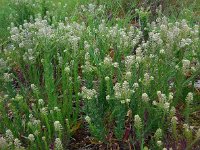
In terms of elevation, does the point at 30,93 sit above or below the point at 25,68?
below

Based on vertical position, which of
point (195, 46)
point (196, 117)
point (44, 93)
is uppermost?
point (195, 46)

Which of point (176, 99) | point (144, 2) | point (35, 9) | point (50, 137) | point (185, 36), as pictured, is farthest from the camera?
point (144, 2)

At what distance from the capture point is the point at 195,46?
9.84 feet

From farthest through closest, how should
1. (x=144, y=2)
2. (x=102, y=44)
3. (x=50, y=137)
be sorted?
(x=144, y=2)
(x=102, y=44)
(x=50, y=137)

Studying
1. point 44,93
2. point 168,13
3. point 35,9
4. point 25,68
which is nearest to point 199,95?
point 44,93

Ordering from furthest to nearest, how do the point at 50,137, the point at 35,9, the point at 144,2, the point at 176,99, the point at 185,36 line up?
the point at 144,2 → the point at 35,9 → the point at 185,36 → the point at 176,99 → the point at 50,137

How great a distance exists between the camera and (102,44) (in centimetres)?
310

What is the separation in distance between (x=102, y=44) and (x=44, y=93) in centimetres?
59

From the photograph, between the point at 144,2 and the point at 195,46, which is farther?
the point at 144,2

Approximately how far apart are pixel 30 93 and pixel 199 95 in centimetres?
122

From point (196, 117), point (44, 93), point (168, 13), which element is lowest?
point (196, 117)

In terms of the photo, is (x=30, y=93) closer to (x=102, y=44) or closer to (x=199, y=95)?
(x=102, y=44)

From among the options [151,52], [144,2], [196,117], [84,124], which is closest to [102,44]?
[151,52]

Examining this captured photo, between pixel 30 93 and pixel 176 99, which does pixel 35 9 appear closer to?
pixel 30 93
